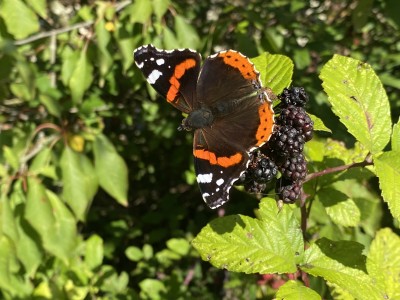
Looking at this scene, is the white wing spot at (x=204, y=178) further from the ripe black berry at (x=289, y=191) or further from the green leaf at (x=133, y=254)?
the green leaf at (x=133, y=254)

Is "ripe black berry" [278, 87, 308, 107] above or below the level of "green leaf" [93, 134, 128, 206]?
above

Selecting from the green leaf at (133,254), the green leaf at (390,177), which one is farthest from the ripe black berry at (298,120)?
the green leaf at (133,254)

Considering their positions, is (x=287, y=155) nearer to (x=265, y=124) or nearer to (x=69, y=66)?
(x=265, y=124)

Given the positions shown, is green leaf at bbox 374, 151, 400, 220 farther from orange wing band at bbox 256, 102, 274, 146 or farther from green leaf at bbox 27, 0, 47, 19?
green leaf at bbox 27, 0, 47, 19

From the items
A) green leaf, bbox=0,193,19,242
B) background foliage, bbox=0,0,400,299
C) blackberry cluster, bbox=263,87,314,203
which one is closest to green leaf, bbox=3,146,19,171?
background foliage, bbox=0,0,400,299

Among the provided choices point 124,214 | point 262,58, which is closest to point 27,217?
point 262,58
